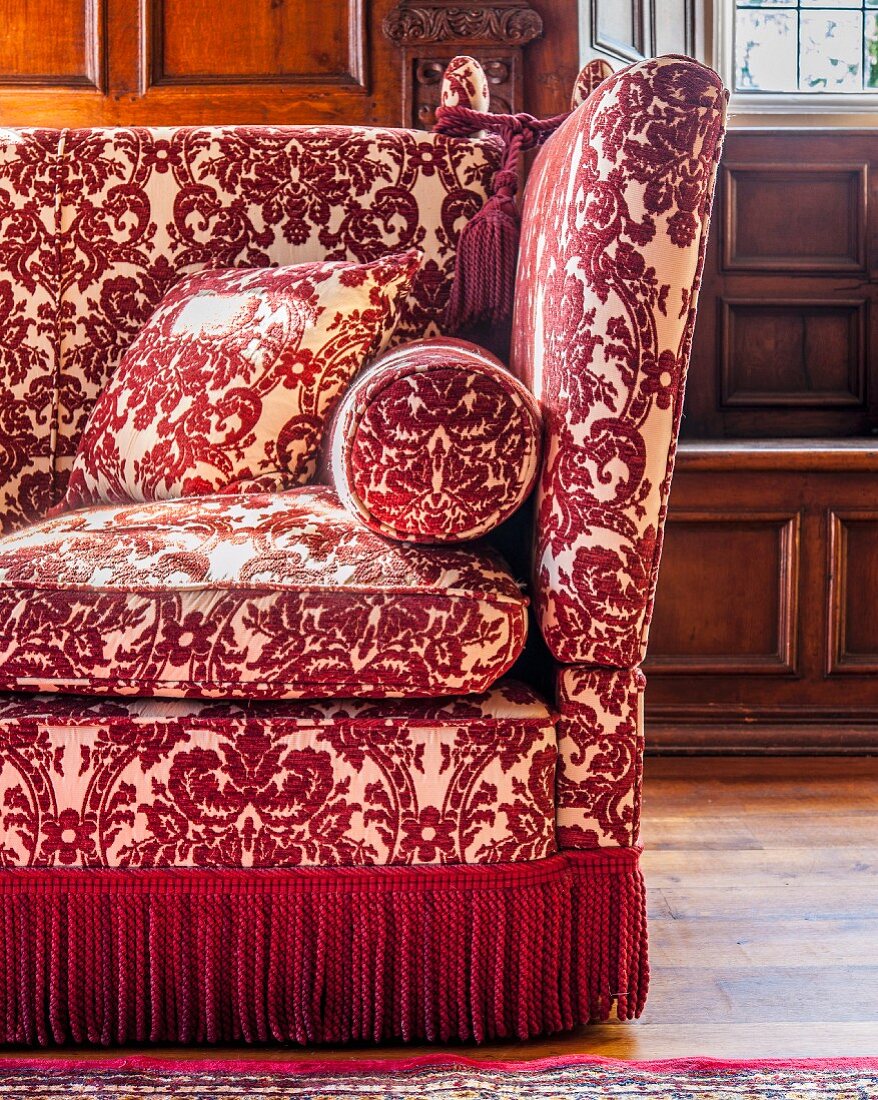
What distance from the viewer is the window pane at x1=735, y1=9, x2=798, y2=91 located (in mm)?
2709

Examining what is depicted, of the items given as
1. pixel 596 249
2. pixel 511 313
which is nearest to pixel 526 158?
pixel 511 313

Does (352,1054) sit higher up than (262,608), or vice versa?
(262,608)

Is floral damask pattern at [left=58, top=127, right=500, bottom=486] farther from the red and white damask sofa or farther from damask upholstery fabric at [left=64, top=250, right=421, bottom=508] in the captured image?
the red and white damask sofa

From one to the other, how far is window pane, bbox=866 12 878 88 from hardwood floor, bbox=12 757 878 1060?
1765 mm

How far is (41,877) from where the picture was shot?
102cm

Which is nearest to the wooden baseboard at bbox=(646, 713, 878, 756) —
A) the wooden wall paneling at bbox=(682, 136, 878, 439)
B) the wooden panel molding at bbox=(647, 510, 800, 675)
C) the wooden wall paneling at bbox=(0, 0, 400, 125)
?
the wooden panel molding at bbox=(647, 510, 800, 675)

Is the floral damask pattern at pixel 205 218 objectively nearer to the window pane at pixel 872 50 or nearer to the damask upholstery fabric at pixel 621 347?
the damask upholstery fabric at pixel 621 347

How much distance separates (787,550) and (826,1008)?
3.41 feet

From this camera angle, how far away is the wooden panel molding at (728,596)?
2002mm

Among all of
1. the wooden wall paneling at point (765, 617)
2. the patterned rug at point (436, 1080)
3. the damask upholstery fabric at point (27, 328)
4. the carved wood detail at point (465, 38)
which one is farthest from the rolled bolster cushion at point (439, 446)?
Answer: the carved wood detail at point (465, 38)

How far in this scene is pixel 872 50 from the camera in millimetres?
2717

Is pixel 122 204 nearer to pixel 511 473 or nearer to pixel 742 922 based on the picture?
pixel 511 473

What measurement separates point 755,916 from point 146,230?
129 cm

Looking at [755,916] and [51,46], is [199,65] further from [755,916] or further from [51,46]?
[755,916]
